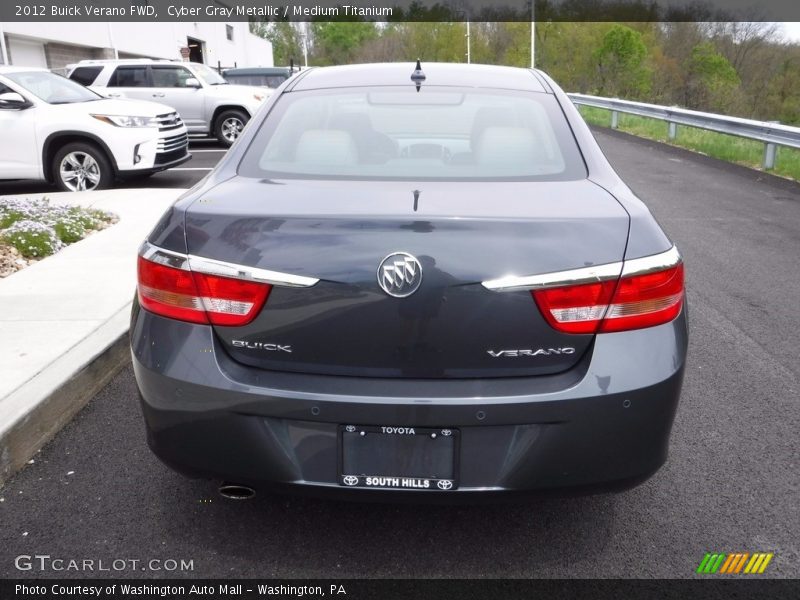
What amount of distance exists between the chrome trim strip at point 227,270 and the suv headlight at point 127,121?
8.82m

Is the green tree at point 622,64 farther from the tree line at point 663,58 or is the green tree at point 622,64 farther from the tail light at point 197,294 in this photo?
the tail light at point 197,294

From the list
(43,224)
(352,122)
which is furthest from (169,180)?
(352,122)

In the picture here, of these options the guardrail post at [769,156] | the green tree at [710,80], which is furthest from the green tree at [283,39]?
the guardrail post at [769,156]

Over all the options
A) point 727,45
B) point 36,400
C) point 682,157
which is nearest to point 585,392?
point 36,400

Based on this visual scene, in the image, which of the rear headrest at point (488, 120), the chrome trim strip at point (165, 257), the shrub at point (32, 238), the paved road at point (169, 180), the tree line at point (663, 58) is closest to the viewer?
the chrome trim strip at point (165, 257)

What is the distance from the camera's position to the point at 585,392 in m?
2.34

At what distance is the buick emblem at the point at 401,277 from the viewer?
7.46ft

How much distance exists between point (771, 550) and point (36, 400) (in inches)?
122

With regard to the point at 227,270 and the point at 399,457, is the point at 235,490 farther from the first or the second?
the point at 227,270

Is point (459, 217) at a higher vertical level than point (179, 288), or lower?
higher

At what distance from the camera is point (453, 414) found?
90.8 inches

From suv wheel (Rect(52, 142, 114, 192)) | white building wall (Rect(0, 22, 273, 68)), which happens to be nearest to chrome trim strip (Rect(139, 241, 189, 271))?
suv wheel (Rect(52, 142, 114, 192))

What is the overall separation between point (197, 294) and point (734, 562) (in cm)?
203

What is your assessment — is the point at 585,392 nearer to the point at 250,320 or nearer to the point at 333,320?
the point at 333,320
